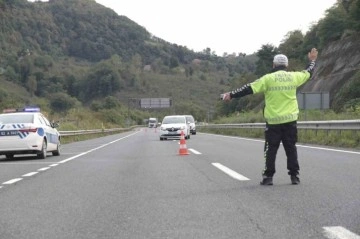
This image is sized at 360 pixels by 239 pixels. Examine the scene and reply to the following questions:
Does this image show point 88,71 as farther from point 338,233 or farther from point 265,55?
point 338,233

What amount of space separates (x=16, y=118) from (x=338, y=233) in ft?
43.5

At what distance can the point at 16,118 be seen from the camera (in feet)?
54.9

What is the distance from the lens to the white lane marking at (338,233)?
4999mm

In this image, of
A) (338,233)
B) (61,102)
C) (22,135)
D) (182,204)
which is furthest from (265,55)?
(338,233)

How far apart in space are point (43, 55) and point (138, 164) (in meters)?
163

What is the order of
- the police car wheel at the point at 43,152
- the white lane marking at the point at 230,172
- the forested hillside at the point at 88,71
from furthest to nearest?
the forested hillside at the point at 88,71, the police car wheel at the point at 43,152, the white lane marking at the point at 230,172

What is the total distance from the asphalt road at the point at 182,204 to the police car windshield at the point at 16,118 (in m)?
5.06

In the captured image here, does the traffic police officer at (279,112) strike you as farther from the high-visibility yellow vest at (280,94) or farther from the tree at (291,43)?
the tree at (291,43)

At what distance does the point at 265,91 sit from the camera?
8.67 m

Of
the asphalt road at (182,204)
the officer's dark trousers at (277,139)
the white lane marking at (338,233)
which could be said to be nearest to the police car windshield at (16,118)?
the asphalt road at (182,204)

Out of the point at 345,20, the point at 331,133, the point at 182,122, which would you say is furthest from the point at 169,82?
the point at 331,133

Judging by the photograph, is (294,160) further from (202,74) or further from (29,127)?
(202,74)

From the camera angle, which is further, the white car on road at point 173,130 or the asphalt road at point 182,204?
the white car on road at point 173,130

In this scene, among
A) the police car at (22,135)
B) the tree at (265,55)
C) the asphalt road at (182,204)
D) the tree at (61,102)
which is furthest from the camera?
the tree at (61,102)
